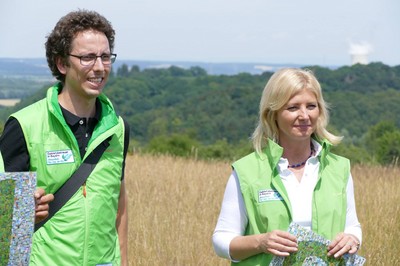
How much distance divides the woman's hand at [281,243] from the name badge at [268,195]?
0.16 m

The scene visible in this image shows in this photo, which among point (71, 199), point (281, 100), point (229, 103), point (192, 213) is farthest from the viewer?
point (229, 103)

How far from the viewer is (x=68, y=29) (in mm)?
2984

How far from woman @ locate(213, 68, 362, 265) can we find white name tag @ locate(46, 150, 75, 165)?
586 millimetres

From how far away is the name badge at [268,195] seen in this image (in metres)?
2.87

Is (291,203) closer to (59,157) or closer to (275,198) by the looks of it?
(275,198)

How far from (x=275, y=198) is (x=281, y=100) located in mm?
370

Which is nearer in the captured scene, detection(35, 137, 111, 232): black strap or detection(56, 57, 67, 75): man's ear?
detection(35, 137, 111, 232): black strap

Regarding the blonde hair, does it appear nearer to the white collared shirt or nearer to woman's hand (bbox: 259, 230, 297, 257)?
the white collared shirt

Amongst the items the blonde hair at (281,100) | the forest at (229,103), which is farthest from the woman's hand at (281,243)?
the forest at (229,103)

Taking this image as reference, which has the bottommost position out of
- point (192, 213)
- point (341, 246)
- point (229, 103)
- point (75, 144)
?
point (229, 103)

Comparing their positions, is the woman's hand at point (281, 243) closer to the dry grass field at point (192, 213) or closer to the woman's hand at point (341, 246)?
the woman's hand at point (341, 246)

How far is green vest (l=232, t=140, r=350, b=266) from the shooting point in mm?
2854

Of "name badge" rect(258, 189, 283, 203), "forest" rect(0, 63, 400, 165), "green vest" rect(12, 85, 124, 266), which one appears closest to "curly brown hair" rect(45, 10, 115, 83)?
"green vest" rect(12, 85, 124, 266)

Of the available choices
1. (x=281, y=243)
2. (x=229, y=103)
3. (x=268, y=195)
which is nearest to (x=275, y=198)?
(x=268, y=195)
